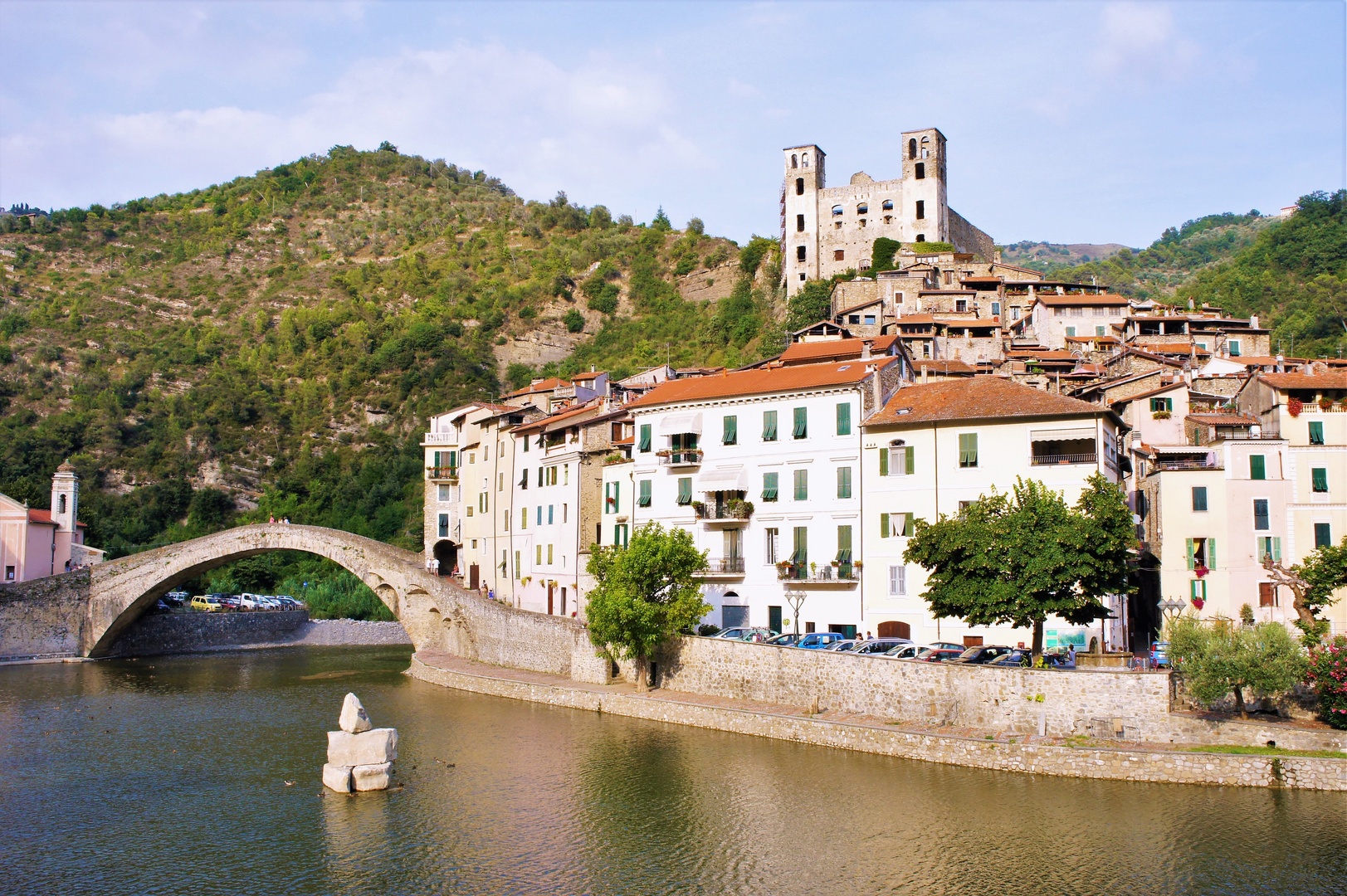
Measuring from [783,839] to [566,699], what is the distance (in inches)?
574

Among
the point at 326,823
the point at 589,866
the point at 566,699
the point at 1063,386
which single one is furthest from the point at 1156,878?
the point at 1063,386

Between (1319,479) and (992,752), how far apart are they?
17192 mm

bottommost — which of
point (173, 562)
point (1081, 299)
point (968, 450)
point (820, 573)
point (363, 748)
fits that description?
point (363, 748)

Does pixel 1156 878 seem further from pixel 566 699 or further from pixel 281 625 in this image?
pixel 281 625

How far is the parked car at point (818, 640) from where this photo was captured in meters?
32.0

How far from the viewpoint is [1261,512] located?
3412 centimetres

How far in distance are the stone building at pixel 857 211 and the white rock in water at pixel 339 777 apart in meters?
62.0

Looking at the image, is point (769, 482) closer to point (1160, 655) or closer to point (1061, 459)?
point (1061, 459)

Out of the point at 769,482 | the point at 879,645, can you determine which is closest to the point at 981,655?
the point at 879,645

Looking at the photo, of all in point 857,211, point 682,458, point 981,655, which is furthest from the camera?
point 857,211

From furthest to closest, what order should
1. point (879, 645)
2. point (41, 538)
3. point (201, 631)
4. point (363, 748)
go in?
point (201, 631), point (41, 538), point (879, 645), point (363, 748)

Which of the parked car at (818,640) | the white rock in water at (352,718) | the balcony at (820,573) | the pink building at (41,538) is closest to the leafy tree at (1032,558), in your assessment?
the parked car at (818,640)

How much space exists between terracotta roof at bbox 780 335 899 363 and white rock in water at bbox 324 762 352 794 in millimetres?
25194

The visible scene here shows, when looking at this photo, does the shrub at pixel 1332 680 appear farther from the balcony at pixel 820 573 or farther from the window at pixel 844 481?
the window at pixel 844 481
